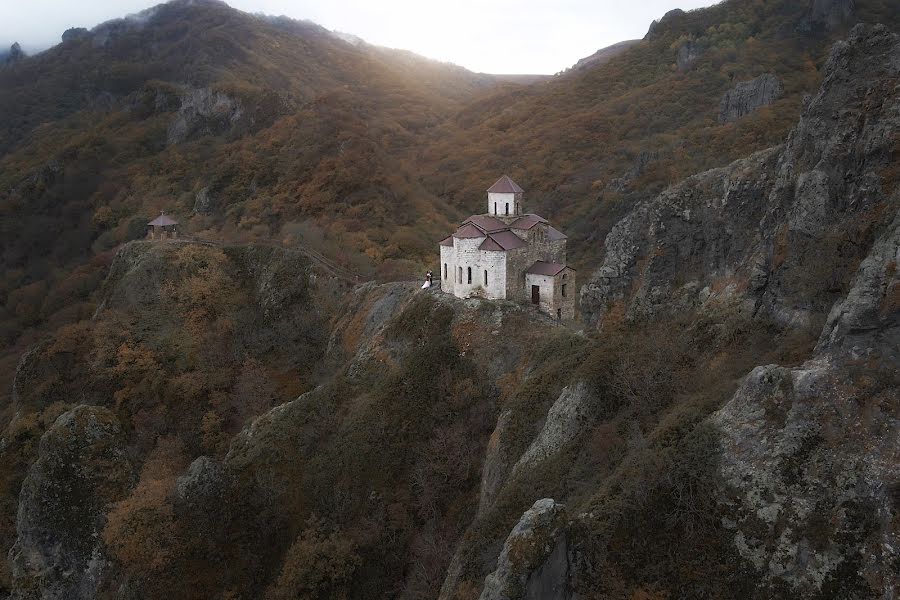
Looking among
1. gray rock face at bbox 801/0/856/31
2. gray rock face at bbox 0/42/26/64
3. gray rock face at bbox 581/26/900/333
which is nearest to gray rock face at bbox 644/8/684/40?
gray rock face at bbox 801/0/856/31

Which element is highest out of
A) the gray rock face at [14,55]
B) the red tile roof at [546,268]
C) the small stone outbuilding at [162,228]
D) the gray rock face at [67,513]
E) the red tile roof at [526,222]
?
the gray rock face at [14,55]

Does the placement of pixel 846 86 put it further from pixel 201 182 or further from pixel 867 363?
pixel 201 182

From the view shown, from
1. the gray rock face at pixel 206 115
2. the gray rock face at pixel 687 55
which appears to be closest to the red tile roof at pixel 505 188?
the gray rock face at pixel 206 115

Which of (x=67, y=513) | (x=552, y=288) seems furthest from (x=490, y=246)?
(x=67, y=513)

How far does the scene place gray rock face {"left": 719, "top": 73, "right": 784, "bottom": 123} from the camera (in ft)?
223

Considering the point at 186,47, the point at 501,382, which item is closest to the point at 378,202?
the point at 501,382

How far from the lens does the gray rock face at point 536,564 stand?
638 inches

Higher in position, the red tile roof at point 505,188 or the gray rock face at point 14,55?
the gray rock face at point 14,55

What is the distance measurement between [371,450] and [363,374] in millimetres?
5455

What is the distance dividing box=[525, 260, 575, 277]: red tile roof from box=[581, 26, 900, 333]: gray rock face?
7399 mm

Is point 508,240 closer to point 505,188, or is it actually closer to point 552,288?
point 552,288

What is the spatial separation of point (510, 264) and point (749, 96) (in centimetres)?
4675

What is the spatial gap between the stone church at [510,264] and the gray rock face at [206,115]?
5037cm

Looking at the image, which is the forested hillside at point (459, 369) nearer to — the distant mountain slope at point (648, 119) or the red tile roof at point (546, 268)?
the distant mountain slope at point (648, 119)
